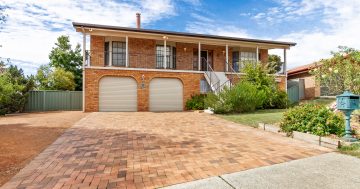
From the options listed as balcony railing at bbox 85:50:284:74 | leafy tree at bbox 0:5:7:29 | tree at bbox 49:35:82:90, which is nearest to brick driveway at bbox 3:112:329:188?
leafy tree at bbox 0:5:7:29

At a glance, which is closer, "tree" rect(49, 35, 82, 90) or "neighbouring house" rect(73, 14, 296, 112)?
"neighbouring house" rect(73, 14, 296, 112)

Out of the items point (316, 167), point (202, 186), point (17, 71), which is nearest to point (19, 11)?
point (17, 71)

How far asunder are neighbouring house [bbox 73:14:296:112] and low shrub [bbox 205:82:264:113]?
2.43 metres

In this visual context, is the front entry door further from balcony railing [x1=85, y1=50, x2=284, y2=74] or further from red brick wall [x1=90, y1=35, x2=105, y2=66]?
red brick wall [x1=90, y1=35, x2=105, y2=66]

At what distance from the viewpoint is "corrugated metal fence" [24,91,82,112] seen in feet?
60.9

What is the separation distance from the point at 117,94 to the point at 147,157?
11.7 m

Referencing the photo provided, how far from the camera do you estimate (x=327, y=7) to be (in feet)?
37.9

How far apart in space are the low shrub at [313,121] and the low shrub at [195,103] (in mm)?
9215

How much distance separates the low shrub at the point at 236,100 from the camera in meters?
12.8

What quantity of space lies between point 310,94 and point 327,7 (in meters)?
12.1

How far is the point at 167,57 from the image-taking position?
19156 mm

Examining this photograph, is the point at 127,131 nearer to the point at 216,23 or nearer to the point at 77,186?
the point at 77,186

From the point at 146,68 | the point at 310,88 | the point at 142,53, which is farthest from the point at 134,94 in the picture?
the point at 310,88

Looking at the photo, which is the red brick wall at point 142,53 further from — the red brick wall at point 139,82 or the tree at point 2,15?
the tree at point 2,15
